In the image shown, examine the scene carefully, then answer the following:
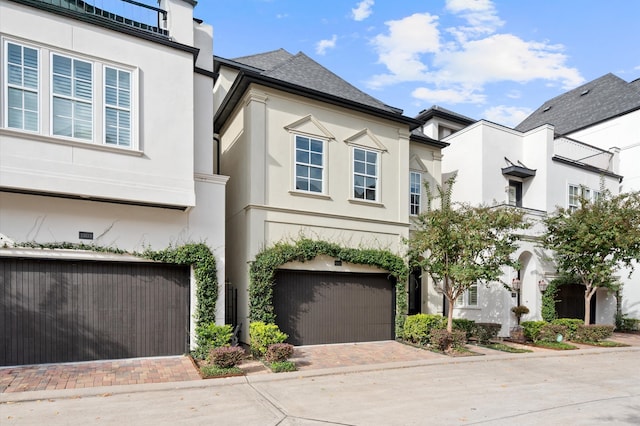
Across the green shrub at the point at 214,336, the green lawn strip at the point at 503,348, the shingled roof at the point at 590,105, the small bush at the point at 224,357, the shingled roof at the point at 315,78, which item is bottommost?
the green lawn strip at the point at 503,348

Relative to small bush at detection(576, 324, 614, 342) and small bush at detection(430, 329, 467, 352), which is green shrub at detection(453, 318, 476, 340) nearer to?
small bush at detection(430, 329, 467, 352)

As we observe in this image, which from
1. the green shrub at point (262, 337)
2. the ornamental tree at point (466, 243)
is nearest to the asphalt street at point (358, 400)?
the green shrub at point (262, 337)

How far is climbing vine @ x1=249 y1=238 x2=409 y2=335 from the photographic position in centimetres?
1068

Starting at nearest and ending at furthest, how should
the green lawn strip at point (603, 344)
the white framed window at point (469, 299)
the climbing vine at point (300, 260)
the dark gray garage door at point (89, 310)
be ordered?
1. the dark gray garage door at point (89, 310)
2. the climbing vine at point (300, 260)
3. the green lawn strip at point (603, 344)
4. the white framed window at point (469, 299)

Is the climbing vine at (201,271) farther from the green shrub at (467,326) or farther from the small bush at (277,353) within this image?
the green shrub at (467,326)

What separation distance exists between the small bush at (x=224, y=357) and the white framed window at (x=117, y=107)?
4.91 m

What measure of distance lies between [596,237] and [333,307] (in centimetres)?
1007

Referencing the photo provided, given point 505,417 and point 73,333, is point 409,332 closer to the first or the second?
point 505,417

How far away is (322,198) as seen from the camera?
1233 centimetres

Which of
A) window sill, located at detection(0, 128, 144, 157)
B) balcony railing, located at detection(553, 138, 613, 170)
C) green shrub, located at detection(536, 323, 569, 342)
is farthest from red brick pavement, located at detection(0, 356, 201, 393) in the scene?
balcony railing, located at detection(553, 138, 613, 170)

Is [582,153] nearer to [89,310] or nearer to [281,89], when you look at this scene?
[281,89]

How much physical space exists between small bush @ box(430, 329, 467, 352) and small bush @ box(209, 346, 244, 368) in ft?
19.0

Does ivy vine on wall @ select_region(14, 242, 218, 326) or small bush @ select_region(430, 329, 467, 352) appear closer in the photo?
ivy vine on wall @ select_region(14, 242, 218, 326)

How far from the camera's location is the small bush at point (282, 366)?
8773 mm
